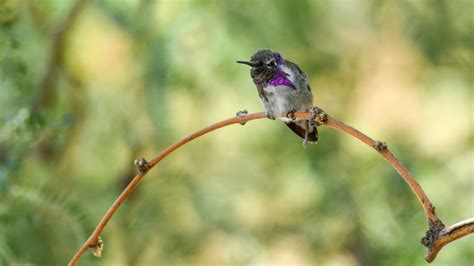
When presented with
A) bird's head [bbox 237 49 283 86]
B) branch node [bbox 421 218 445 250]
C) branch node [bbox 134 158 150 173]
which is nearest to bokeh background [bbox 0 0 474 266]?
bird's head [bbox 237 49 283 86]

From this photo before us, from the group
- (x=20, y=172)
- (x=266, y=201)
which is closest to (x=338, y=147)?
(x=266, y=201)

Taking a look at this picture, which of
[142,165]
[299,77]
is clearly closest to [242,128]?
[299,77]

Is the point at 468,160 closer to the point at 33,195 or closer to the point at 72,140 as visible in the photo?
the point at 72,140

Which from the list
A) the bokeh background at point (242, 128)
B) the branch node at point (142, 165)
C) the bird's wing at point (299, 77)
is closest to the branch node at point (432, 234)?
the branch node at point (142, 165)

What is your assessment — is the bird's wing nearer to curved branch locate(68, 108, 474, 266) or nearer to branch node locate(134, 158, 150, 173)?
curved branch locate(68, 108, 474, 266)

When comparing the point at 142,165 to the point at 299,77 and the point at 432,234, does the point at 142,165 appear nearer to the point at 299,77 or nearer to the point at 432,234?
the point at 432,234
